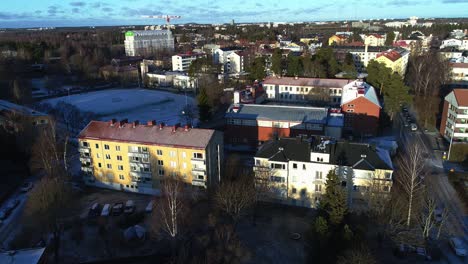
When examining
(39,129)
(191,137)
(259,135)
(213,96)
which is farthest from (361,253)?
(213,96)

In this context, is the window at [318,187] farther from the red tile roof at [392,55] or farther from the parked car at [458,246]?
the red tile roof at [392,55]

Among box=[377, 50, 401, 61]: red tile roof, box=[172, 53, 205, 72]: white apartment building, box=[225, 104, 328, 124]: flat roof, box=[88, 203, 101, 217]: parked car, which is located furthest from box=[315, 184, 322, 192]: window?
box=[172, 53, 205, 72]: white apartment building

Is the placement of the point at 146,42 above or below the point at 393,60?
above

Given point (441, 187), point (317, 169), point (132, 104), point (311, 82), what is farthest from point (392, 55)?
point (317, 169)

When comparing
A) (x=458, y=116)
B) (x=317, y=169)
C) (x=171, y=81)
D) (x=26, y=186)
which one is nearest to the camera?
(x=317, y=169)

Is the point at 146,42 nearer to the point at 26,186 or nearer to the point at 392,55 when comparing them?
the point at 392,55

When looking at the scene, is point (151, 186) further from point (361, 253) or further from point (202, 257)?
point (361, 253)
